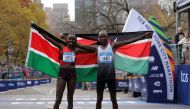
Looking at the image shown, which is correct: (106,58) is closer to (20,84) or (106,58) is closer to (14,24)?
(20,84)

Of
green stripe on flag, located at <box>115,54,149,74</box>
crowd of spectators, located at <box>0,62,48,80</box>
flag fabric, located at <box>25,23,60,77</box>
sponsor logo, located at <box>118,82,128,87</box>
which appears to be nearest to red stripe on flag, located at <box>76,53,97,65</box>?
flag fabric, located at <box>25,23,60,77</box>

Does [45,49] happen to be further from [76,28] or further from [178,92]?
[76,28]

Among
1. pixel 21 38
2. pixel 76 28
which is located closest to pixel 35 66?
pixel 76 28

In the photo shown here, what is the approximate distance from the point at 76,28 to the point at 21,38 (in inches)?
361

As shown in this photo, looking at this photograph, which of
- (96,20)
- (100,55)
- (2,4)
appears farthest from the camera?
(2,4)

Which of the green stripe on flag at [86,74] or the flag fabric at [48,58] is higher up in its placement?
the flag fabric at [48,58]

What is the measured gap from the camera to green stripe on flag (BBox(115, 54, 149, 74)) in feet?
40.4

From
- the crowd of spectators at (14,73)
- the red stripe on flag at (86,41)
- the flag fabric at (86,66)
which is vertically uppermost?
the crowd of spectators at (14,73)

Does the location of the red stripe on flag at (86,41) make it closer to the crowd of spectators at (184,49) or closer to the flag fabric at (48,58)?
the flag fabric at (48,58)

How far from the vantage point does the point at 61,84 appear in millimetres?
10859

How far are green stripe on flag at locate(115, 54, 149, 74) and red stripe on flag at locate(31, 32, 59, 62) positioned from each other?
1581 millimetres

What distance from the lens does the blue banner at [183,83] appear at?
1695cm

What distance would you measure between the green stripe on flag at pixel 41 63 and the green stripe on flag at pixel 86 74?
0.60 meters

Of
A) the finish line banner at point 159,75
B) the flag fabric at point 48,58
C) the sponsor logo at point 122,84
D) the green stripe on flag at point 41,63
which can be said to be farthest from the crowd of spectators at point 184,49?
the sponsor logo at point 122,84
